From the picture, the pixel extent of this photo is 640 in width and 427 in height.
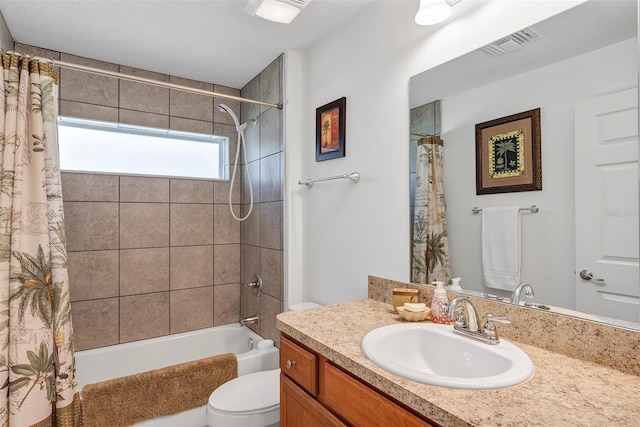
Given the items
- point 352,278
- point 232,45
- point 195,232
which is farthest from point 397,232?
point 195,232

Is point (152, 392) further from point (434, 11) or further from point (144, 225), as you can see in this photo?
point (434, 11)

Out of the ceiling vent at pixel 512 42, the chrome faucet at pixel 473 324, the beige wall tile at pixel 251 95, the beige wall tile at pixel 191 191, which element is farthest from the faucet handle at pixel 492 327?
→ the beige wall tile at pixel 191 191

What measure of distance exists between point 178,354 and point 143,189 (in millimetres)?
1318

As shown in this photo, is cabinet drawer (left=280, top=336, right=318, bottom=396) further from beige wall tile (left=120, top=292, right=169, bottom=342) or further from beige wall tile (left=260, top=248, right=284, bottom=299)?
beige wall tile (left=120, top=292, right=169, bottom=342)

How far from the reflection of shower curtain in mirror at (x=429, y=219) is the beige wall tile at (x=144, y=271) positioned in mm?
2037

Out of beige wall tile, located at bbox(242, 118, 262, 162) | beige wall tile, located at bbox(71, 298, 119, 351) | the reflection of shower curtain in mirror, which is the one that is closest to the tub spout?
beige wall tile, located at bbox(71, 298, 119, 351)

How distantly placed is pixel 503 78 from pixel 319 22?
46.7 inches

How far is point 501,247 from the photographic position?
1.26 meters

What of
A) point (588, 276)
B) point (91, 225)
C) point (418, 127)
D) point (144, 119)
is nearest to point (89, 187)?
point (91, 225)

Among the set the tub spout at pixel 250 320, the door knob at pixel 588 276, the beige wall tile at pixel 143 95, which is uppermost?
the beige wall tile at pixel 143 95

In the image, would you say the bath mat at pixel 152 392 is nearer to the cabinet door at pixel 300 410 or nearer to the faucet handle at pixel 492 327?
the cabinet door at pixel 300 410

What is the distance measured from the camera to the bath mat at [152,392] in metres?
1.75

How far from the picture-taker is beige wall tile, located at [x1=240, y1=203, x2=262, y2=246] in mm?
2766

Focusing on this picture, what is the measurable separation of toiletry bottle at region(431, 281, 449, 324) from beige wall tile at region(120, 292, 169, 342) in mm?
2195
